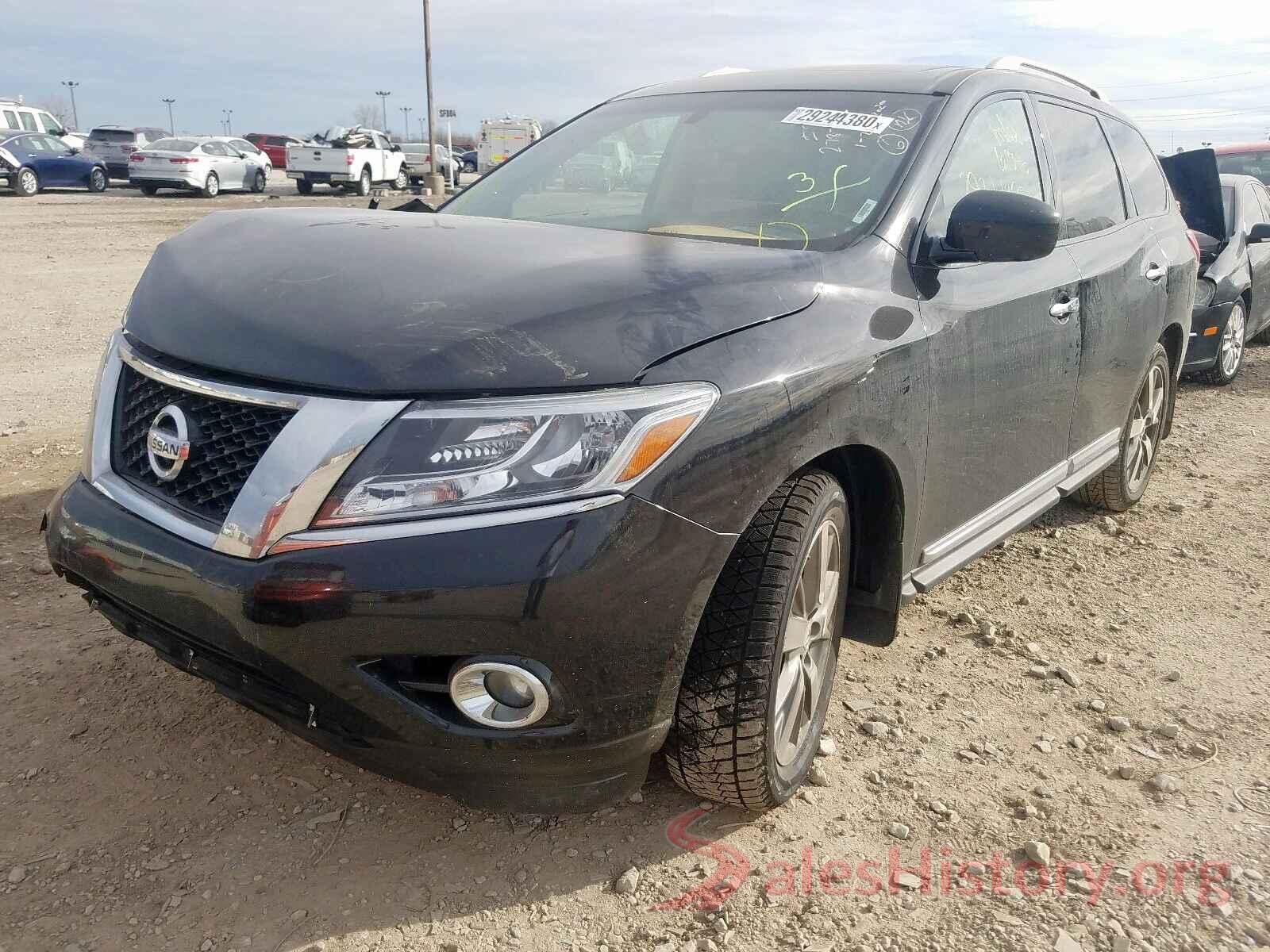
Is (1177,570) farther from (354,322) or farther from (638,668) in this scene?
(354,322)

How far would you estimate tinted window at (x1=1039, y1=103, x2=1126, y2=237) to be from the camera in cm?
368

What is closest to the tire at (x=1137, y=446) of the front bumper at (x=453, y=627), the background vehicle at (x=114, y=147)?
the front bumper at (x=453, y=627)

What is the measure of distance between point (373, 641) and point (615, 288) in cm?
83

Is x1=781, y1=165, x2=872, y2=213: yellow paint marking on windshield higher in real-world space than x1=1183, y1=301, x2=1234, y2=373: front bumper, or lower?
higher

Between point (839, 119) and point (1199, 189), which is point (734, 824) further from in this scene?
point (1199, 189)

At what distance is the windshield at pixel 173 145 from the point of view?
24000mm

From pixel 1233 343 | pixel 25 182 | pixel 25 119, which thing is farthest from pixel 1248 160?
pixel 25 119

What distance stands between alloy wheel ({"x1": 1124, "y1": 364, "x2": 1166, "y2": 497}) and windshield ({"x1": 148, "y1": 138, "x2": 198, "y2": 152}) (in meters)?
Answer: 24.1

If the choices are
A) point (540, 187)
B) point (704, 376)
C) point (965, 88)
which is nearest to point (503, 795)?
point (704, 376)

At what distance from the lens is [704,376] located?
6.62 feet

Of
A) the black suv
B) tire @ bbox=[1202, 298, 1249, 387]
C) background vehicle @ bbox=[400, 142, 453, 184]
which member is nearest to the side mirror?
the black suv

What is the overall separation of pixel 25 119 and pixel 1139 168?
27.8 metres

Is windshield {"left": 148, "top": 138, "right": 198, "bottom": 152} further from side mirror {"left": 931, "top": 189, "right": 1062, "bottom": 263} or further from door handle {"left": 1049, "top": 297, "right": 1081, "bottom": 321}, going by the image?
side mirror {"left": 931, "top": 189, "right": 1062, "bottom": 263}

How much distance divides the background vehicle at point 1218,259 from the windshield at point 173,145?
2238cm
